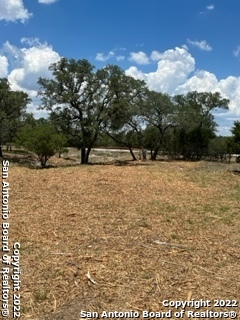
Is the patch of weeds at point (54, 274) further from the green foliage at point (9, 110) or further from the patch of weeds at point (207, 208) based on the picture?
the green foliage at point (9, 110)

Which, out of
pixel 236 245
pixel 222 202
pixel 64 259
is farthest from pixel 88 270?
pixel 222 202

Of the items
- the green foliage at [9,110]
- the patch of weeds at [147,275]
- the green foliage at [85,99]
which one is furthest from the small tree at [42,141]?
the patch of weeds at [147,275]

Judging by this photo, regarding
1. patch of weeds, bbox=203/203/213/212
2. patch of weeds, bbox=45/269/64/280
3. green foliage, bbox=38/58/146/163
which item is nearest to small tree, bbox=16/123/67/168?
green foliage, bbox=38/58/146/163

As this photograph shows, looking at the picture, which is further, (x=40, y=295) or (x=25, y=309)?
(x=40, y=295)

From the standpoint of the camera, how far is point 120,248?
16.7ft

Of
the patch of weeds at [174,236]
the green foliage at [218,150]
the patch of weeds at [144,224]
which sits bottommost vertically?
the patch of weeds at [174,236]

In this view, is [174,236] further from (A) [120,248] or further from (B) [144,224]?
(A) [120,248]

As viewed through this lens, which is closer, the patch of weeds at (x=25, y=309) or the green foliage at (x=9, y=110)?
the patch of weeds at (x=25, y=309)

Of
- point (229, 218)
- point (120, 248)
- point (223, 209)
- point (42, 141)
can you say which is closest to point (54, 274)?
point (120, 248)

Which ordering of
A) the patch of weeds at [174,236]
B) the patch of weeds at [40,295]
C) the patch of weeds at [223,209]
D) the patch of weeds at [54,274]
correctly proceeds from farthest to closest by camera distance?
the patch of weeds at [223,209] → the patch of weeds at [174,236] → the patch of weeds at [54,274] → the patch of weeds at [40,295]

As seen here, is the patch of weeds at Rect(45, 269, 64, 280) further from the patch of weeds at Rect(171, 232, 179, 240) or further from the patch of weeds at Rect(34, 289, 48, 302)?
the patch of weeds at Rect(171, 232, 179, 240)

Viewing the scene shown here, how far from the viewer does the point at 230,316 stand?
3.45 meters

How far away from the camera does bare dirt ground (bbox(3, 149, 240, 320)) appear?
12.2ft

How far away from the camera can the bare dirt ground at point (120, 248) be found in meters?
3.73
